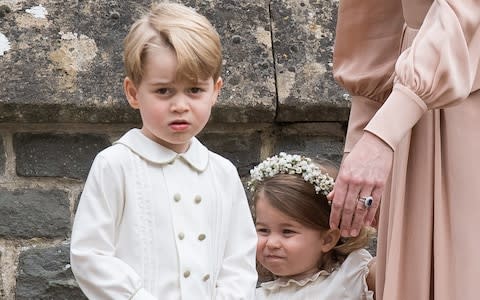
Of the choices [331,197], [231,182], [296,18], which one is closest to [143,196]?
[231,182]

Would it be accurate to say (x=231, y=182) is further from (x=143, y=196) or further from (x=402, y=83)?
(x=402, y=83)

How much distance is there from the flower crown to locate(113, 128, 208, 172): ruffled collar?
81cm

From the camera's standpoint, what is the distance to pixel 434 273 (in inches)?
116

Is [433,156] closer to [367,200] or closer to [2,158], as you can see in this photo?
[367,200]

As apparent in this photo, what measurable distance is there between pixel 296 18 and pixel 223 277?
1.48 m

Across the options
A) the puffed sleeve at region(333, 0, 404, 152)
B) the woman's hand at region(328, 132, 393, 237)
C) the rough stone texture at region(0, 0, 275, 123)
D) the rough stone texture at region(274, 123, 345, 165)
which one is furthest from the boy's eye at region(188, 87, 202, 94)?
the rough stone texture at region(274, 123, 345, 165)

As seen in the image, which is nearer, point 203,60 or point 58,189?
point 203,60

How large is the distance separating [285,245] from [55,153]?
0.82 m

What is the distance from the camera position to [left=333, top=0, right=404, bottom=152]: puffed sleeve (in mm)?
3314

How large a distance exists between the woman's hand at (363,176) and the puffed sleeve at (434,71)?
0.10 ft

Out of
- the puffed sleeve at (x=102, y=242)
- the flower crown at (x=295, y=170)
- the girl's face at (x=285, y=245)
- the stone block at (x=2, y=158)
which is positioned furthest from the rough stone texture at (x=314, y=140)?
the puffed sleeve at (x=102, y=242)

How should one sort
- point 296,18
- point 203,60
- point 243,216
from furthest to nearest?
point 296,18
point 243,216
point 203,60

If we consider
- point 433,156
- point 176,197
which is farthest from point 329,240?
point 176,197

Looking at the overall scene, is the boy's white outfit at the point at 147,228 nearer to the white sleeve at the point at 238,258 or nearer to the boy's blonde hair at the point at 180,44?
the white sleeve at the point at 238,258
